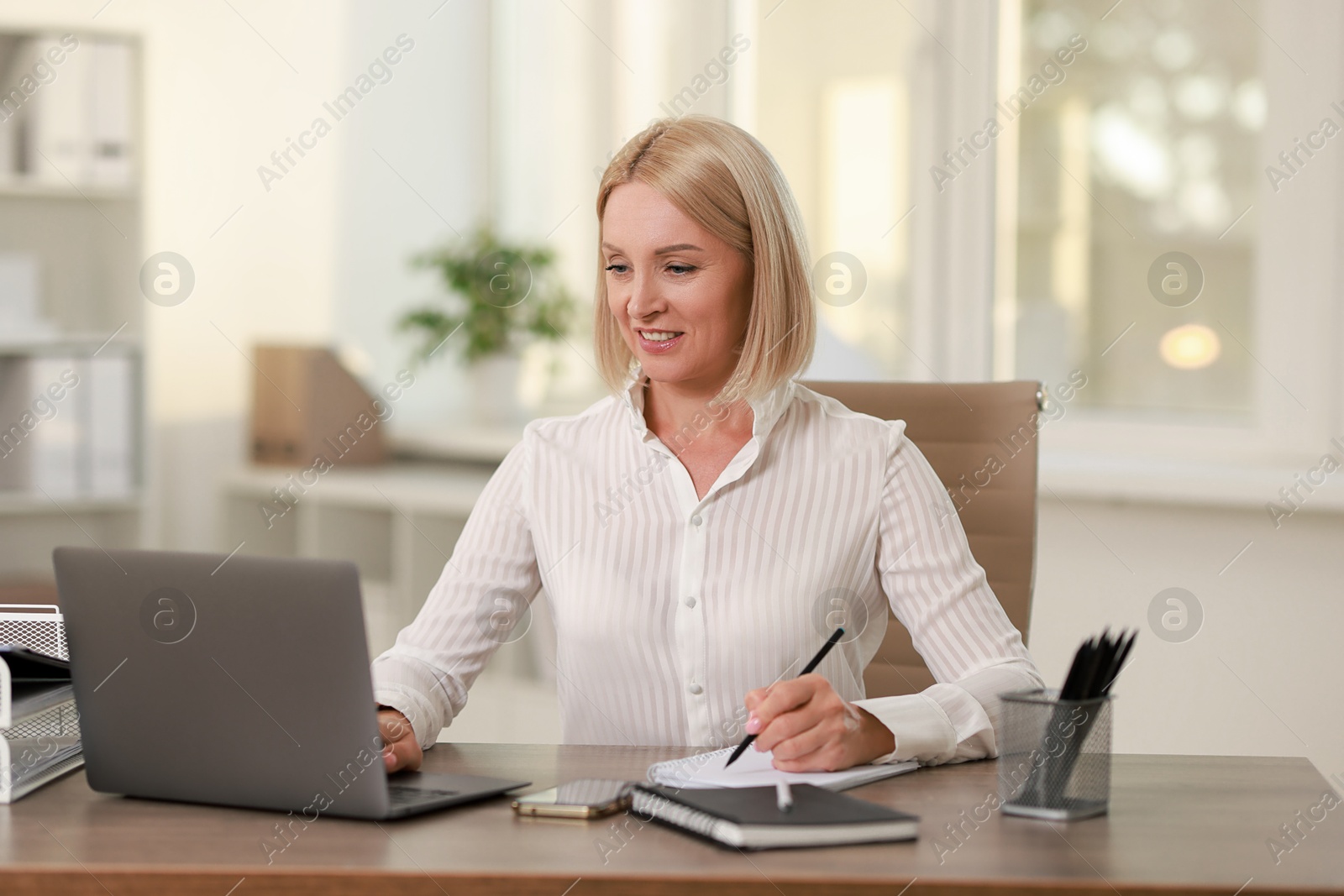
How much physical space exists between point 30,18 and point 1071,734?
150 inches

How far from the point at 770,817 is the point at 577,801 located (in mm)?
171

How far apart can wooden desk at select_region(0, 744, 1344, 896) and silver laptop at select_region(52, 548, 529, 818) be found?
2 cm

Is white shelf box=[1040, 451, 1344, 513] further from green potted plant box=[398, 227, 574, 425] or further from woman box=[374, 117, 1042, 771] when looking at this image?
green potted plant box=[398, 227, 574, 425]

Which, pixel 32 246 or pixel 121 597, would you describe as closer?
pixel 121 597

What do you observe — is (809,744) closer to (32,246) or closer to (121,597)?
(121,597)

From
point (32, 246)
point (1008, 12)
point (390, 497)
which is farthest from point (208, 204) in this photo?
point (1008, 12)

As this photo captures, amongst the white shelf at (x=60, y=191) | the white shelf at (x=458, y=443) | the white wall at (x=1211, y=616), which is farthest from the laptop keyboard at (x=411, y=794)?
the white shelf at (x=60, y=191)

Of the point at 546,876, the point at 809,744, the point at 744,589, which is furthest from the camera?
the point at 744,589

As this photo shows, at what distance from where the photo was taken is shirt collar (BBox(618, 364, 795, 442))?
5.12 ft

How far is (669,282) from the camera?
4.98ft

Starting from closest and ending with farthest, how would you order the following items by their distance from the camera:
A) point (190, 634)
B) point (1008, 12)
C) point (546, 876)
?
point (546, 876)
point (190, 634)
point (1008, 12)

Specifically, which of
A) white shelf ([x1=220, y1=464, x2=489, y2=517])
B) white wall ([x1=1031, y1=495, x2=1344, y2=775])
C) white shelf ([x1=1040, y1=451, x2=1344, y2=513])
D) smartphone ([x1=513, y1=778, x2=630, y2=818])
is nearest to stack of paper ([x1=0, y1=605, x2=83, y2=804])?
smartphone ([x1=513, y1=778, x2=630, y2=818])

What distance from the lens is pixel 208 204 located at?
415 cm

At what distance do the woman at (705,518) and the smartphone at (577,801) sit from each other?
1.16ft
